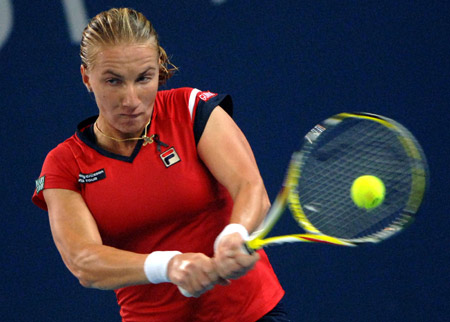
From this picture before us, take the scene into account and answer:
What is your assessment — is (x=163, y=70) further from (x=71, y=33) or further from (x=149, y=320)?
(x=71, y=33)

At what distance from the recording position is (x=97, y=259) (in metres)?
1.51

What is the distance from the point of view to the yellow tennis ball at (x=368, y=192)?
1.45 metres

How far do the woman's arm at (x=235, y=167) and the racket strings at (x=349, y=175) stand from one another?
0.12 m

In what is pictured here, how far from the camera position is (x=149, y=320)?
1666 millimetres

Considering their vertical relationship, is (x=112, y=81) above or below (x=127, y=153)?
above

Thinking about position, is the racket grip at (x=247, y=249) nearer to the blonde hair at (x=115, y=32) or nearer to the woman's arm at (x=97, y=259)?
the woman's arm at (x=97, y=259)

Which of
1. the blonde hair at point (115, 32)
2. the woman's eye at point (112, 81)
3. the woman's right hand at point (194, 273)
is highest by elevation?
the blonde hair at point (115, 32)

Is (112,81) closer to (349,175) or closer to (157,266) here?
(157,266)

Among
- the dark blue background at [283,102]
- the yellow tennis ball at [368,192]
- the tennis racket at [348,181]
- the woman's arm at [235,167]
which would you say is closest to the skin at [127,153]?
the woman's arm at [235,167]

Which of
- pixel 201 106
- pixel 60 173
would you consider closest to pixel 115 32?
pixel 201 106

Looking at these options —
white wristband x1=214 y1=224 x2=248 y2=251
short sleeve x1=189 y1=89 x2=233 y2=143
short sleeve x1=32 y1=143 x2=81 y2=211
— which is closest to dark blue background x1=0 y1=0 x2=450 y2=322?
short sleeve x1=189 y1=89 x2=233 y2=143

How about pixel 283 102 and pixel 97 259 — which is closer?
pixel 97 259

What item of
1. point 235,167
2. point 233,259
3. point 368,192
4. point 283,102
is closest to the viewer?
point 233,259

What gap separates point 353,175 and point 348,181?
2 cm
